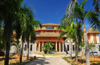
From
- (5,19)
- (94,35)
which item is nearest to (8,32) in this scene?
(5,19)

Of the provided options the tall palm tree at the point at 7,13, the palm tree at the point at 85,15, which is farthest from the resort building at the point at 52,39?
the tall palm tree at the point at 7,13

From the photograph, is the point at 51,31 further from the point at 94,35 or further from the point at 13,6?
the point at 13,6

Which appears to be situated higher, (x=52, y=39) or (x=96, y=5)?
(x=96, y=5)

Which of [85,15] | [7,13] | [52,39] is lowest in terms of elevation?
[52,39]

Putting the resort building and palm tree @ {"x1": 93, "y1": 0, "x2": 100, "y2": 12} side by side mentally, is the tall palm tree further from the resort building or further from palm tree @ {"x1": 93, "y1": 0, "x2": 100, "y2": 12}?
the resort building

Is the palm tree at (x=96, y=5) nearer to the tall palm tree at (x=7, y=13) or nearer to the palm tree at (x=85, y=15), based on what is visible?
the palm tree at (x=85, y=15)

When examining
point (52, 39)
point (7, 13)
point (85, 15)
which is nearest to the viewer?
point (7, 13)

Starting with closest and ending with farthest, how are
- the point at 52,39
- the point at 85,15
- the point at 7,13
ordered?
the point at 7,13, the point at 85,15, the point at 52,39

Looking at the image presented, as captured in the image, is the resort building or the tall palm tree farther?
the resort building

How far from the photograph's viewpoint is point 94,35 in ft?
118

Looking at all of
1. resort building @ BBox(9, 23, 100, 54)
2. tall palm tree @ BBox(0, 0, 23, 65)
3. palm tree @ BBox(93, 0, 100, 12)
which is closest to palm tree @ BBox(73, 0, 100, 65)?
palm tree @ BBox(93, 0, 100, 12)

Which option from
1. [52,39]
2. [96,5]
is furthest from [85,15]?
[52,39]

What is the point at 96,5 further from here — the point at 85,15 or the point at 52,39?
the point at 52,39

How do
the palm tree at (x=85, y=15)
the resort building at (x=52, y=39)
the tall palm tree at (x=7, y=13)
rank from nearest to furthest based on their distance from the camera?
the tall palm tree at (x=7, y=13) < the palm tree at (x=85, y=15) < the resort building at (x=52, y=39)
